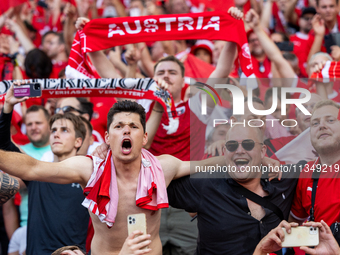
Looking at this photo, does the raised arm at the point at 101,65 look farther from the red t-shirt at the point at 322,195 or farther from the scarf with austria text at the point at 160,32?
the red t-shirt at the point at 322,195

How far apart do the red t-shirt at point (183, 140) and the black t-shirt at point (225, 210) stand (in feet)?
3.09

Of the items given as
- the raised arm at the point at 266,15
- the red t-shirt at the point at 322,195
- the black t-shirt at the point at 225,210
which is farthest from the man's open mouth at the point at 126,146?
the raised arm at the point at 266,15

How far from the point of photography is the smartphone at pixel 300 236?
302 centimetres

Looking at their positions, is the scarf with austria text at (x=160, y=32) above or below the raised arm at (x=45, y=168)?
above

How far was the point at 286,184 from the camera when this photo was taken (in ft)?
12.8

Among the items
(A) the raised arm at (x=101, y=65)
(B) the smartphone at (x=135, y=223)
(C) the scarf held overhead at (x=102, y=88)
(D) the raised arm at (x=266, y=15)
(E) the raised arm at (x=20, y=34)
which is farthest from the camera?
(D) the raised arm at (x=266, y=15)

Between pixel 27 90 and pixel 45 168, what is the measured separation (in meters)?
1.06

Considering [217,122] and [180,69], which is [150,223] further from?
[180,69]

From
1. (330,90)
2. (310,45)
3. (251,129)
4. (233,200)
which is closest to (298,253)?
(233,200)

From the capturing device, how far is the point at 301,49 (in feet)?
25.1

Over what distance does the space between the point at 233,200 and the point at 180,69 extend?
7.28ft

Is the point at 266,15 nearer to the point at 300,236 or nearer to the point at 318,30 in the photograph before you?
the point at 318,30

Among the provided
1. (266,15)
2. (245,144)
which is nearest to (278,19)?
(266,15)

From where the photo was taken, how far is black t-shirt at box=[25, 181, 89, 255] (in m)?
4.36
